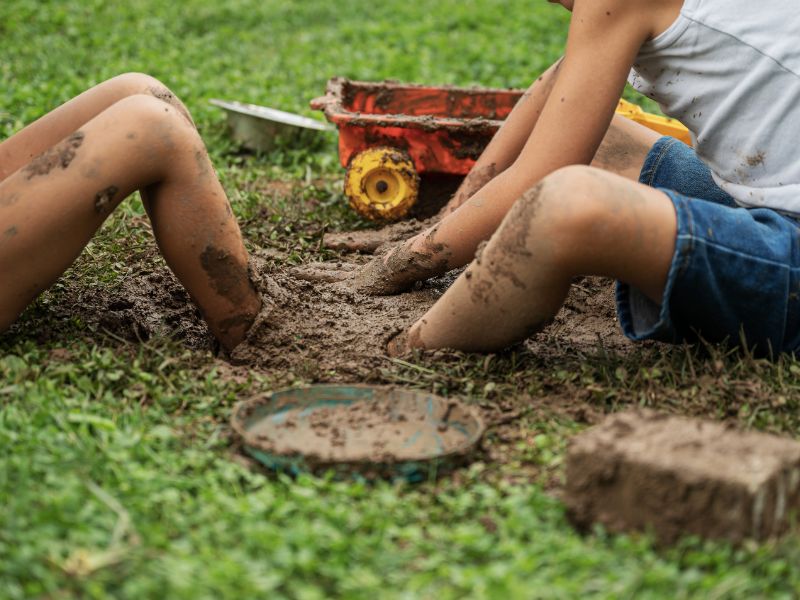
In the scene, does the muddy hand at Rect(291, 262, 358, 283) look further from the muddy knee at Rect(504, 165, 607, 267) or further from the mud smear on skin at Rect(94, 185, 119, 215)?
the muddy knee at Rect(504, 165, 607, 267)

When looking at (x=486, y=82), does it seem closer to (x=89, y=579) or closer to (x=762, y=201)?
(x=762, y=201)

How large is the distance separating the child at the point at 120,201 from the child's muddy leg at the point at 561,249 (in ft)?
2.14

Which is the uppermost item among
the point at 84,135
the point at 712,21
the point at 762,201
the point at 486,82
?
the point at 712,21

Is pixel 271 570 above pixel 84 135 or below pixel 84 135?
below

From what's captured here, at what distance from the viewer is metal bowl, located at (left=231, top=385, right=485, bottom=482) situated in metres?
2.15

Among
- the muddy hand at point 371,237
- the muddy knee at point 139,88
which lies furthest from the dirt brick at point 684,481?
the muddy hand at point 371,237

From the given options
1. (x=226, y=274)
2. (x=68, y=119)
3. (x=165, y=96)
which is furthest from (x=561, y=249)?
(x=68, y=119)

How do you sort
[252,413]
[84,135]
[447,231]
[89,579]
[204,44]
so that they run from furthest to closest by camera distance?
[204,44] → [447,231] → [84,135] → [252,413] → [89,579]

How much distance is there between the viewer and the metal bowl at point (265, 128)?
5141mm

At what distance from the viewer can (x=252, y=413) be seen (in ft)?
7.84

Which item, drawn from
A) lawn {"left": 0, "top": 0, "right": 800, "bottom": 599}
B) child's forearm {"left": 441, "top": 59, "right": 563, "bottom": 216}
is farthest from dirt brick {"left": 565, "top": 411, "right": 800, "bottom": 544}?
child's forearm {"left": 441, "top": 59, "right": 563, "bottom": 216}

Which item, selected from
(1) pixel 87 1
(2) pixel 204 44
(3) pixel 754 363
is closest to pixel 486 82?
(2) pixel 204 44

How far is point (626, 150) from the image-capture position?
3.39 m

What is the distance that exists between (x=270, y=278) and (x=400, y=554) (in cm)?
143
